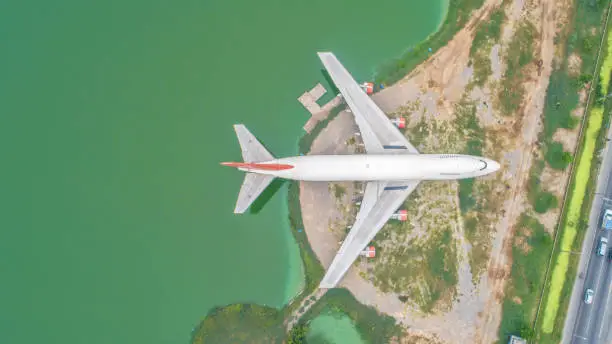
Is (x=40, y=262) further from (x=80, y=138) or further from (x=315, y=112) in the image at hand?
(x=315, y=112)

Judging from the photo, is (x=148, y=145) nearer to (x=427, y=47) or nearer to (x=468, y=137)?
(x=427, y=47)

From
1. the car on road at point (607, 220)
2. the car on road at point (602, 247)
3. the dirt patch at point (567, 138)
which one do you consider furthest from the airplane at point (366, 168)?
the car on road at point (602, 247)

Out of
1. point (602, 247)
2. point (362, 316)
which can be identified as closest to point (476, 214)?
point (602, 247)

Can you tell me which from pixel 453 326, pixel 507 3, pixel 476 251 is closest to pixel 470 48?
pixel 507 3

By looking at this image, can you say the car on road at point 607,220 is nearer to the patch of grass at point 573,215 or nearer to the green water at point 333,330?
the patch of grass at point 573,215

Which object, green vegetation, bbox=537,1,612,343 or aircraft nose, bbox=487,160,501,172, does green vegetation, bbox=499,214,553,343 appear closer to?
green vegetation, bbox=537,1,612,343

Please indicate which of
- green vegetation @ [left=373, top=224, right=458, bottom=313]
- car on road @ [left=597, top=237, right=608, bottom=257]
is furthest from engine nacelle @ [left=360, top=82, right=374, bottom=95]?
A: car on road @ [left=597, top=237, right=608, bottom=257]

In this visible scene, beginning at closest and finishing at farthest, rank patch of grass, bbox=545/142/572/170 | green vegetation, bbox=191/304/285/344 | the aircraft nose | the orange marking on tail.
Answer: the orange marking on tail < the aircraft nose < green vegetation, bbox=191/304/285/344 < patch of grass, bbox=545/142/572/170
